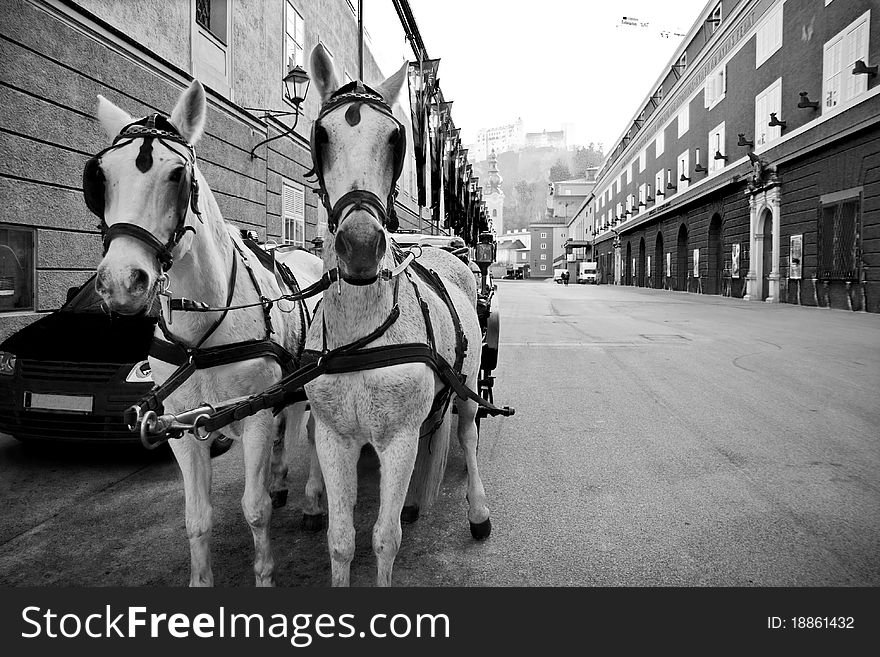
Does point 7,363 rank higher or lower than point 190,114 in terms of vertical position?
lower

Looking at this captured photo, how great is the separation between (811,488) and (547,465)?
72.4 inches

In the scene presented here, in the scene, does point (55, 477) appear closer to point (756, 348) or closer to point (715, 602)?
point (715, 602)

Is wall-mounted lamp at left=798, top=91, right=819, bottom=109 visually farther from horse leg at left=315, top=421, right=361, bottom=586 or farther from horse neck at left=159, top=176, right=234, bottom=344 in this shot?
horse leg at left=315, top=421, right=361, bottom=586

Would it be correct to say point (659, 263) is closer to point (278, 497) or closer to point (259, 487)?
point (278, 497)

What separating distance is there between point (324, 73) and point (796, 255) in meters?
23.8

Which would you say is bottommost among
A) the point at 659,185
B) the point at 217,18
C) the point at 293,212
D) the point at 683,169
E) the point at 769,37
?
the point at 293,212

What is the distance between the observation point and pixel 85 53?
26.2 ft

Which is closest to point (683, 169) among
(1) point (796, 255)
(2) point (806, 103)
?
(2) point (806, 103)

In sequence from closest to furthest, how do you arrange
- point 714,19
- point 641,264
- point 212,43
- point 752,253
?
point 212,43, point 752,253, point 714,19, point 641,264

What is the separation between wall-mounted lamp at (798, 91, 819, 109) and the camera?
2067cm

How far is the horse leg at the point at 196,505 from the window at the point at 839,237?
2062 centimetres

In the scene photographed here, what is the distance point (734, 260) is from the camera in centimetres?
2823

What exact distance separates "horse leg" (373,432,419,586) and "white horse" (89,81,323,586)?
27.5 inches

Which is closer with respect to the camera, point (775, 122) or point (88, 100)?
point (88, 100)
